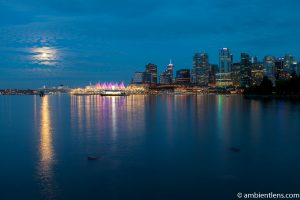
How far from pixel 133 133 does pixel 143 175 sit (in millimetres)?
10977

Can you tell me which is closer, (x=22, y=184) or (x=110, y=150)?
(x=22, y=184)

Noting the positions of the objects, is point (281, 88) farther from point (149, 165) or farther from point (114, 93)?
point (114, 93)

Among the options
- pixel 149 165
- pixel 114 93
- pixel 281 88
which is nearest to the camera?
pixel 149 165

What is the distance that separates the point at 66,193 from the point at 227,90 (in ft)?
583

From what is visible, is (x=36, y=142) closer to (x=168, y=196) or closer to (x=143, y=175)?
(x=143, y=175)

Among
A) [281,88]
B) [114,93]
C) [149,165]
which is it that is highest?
[281,88]

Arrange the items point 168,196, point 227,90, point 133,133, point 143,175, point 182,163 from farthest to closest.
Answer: point 227,90 < point 133,133 < point 182,163 < point 143,175 < point 168,196

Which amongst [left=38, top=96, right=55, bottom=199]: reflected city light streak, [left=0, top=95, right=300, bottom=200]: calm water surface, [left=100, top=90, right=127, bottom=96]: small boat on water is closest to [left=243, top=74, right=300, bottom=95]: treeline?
[left=100, top=90, right=127, bottom=96]: small boat on water

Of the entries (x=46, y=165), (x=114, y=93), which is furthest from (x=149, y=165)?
(x=114, y=93)

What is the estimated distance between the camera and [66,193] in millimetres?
10977

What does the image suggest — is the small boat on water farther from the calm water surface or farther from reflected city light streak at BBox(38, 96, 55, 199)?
reflected city light streak at BBox(38, 96, 55, 199)

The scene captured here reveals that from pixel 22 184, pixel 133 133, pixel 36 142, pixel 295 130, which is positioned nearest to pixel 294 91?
pixel 295 130

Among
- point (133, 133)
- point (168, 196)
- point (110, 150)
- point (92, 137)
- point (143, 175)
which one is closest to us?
point (168, 196)

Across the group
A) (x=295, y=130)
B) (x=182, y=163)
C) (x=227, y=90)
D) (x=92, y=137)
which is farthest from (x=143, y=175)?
(x=227, y=90)
